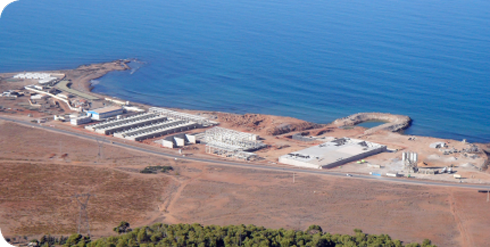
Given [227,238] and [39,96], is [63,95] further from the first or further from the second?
[227,238]

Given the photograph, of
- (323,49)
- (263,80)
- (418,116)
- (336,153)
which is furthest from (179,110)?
(323,49)

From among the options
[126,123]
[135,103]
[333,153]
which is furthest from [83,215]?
[135,103]

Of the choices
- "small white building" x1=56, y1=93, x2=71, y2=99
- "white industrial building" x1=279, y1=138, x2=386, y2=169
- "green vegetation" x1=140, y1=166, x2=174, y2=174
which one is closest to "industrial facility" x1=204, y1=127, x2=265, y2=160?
"white industrial building" x1=279, y1=138, x2=386, y2=169

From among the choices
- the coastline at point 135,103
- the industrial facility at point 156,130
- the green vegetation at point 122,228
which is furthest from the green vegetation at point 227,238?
the coastline at point 135,103

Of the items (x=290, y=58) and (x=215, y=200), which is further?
(x=290, y=58)

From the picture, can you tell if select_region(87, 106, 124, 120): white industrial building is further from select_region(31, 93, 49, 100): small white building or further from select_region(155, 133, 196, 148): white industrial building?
select_region(31, 93, 49, 100): small white building

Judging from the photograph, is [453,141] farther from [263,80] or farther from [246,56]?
[246,56]
